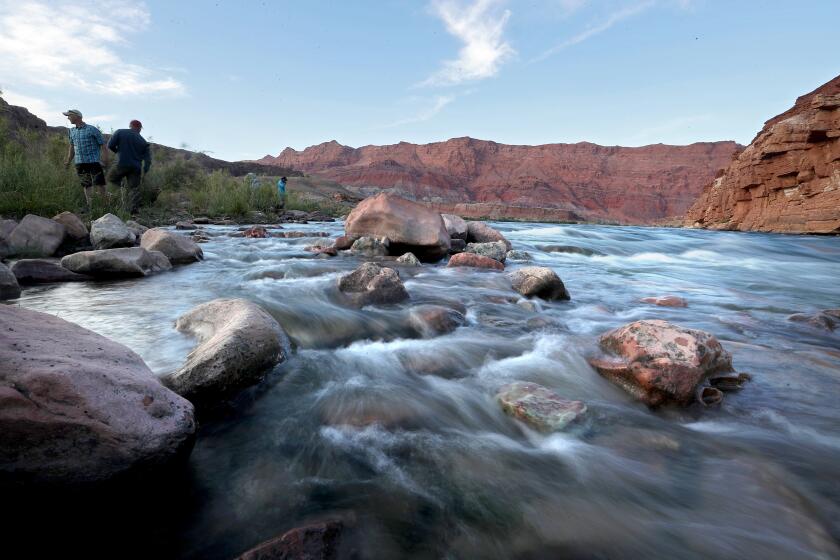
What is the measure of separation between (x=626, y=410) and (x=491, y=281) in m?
3.14

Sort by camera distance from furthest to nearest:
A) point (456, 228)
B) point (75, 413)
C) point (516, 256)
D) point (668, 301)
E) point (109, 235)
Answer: point (456, 228)
point (516, 256)
point (109, 235)
point (668, 301)
point (75, 413)

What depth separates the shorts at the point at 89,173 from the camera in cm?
786

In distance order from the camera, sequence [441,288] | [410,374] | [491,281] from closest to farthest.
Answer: [410,374] → [441,288] → [491,281]

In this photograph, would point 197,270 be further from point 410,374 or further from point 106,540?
point 106,540

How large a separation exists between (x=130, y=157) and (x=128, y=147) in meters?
0.25

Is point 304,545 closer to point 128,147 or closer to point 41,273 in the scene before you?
point 41,273

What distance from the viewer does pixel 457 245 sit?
25.8 feet

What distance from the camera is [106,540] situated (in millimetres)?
1253

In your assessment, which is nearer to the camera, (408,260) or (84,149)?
(408,260)

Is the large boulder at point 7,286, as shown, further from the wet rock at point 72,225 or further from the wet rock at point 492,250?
the wet rock at point 492,250

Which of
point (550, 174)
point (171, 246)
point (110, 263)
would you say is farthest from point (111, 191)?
point (550, 174)

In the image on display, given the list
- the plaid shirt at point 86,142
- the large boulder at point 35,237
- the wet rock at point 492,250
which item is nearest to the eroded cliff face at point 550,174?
the plaid shirt at point 86,142

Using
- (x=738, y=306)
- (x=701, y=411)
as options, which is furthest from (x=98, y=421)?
(x=738, y=306)

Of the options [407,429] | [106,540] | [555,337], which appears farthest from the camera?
[555,337]
